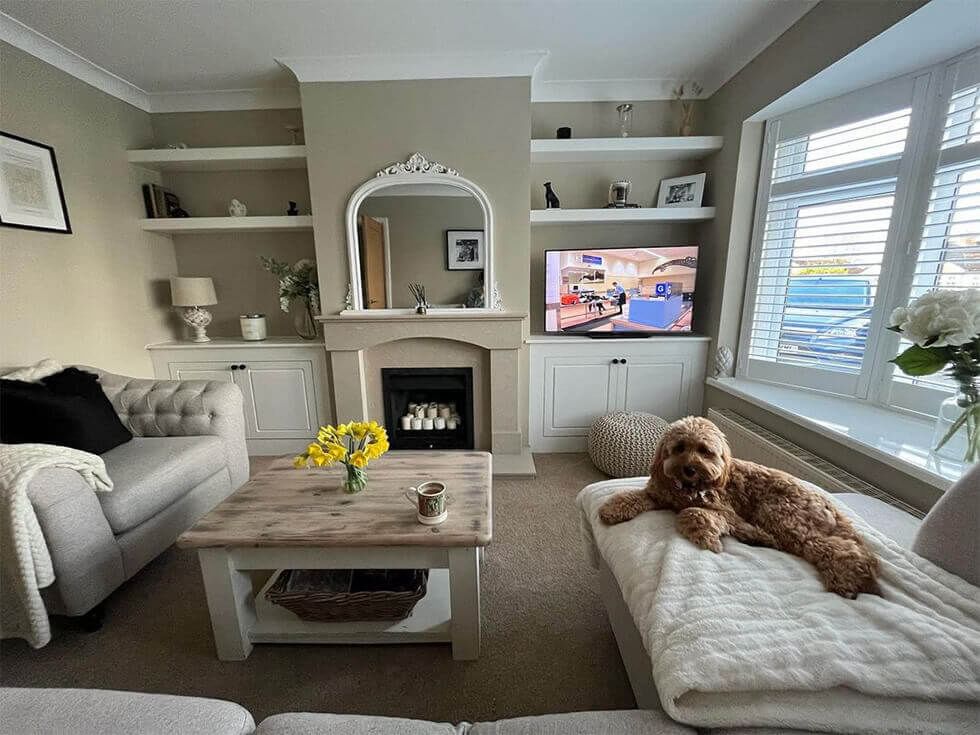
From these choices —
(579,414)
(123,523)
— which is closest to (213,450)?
(123,523)

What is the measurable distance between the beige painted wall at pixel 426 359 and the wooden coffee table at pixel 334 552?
53.9 inches

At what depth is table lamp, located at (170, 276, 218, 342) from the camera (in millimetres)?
2658

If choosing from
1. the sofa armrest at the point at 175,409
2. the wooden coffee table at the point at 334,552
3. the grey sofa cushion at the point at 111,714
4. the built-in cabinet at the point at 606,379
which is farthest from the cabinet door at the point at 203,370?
the grey sofa cushion at the point at 111,714

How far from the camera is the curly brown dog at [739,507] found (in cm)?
90

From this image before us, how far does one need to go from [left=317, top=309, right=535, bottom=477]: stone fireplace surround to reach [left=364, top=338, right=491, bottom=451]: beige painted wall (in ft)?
0.05

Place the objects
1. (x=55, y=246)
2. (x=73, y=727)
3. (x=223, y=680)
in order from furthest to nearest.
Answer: (x=55, y=246) → (x=223, y=680) → (x=73, y=727)

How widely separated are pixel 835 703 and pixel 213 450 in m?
2.35

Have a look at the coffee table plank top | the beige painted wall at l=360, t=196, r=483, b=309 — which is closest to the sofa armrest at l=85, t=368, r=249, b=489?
the coffee table plank top

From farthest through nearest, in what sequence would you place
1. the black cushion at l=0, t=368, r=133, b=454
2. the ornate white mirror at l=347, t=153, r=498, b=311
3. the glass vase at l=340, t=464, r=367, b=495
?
the ornate white mirror at l=347, t=153, r=498, b=311
the black cushion at l=0, t=368, r=133, b=454
the glass vase at l=340, t=464, r=367, b=495

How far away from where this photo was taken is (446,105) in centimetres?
240

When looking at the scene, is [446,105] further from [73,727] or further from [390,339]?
[73,727]

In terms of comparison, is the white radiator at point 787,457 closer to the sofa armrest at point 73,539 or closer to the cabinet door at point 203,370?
the sofa armrest at point 73,539

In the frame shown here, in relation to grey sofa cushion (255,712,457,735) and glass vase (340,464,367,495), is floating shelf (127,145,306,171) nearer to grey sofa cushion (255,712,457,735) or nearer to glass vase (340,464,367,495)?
glass vase (340,464,367,495)

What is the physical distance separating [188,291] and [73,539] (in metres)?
1.91
